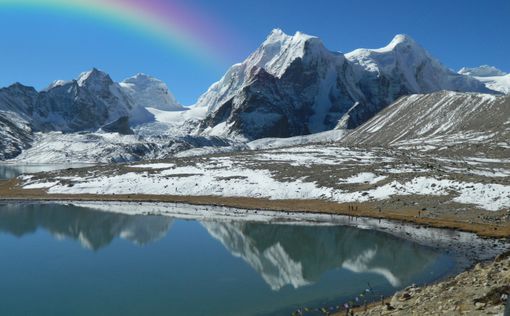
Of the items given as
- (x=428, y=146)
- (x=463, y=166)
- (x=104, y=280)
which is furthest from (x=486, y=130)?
(x=104, y=280)

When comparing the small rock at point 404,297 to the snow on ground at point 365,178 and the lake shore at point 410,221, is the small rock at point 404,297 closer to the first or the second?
the lake shore at point 410,221

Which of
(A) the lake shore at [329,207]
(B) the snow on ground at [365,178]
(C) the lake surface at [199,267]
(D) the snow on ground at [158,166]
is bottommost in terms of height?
(C) the lake surface at [199,267]

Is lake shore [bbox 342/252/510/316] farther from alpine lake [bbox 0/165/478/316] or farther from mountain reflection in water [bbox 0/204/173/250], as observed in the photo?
mountain reflection in water [bbox 0/204/173/250]

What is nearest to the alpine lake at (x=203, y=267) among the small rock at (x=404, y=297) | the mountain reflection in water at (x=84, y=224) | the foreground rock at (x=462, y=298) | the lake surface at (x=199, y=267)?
the lake surface at (x=199, y=267)

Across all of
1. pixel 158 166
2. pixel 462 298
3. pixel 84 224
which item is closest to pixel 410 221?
pixel 462 298

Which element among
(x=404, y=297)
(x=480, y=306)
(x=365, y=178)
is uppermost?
(x=365, y=178)

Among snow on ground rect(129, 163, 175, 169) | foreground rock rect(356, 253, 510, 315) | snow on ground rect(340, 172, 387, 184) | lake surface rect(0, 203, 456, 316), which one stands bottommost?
lake surface rect(0, 203, 456, 316)

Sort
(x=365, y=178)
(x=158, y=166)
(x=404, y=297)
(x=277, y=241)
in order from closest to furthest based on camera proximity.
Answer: (x=404, y=297) → (x=277, y=241) → (x=365, y=178) → (x=158, y=166)

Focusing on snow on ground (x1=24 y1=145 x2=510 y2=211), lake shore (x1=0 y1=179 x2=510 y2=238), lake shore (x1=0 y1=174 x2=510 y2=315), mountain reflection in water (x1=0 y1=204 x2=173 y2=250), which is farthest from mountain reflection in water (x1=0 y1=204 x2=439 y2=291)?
snow on ground (x1=24 y1=145 x2=510 y2=211)

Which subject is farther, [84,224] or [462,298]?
[84,224]

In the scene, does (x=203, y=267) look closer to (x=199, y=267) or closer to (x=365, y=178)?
(x=199, y=267)
